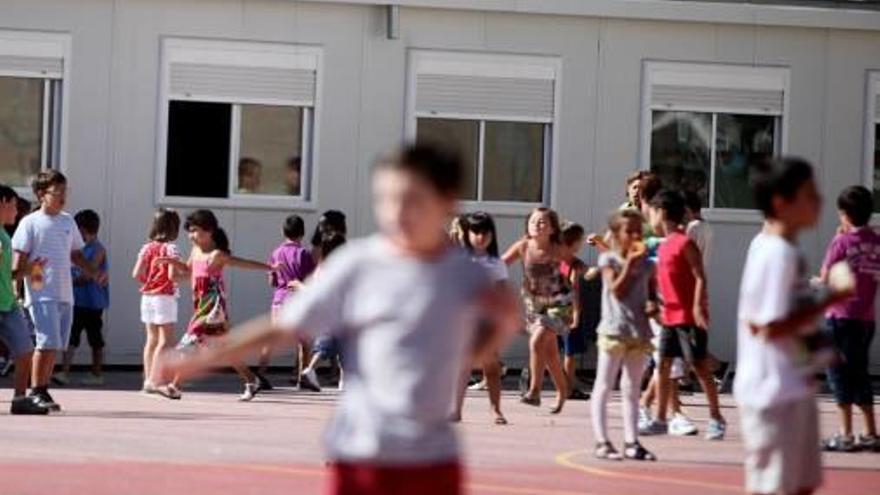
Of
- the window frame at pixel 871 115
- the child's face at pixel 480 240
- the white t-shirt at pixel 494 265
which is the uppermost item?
the window frame at pixel 871 115

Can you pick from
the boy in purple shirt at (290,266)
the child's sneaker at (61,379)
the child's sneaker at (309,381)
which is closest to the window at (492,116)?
the boy in purple shirt at (290,266)

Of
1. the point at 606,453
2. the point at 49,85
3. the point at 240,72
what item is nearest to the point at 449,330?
the point at 606,453

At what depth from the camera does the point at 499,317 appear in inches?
310

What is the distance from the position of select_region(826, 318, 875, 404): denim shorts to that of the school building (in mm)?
9630

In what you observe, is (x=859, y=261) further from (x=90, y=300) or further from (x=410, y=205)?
(x=410, y=205)

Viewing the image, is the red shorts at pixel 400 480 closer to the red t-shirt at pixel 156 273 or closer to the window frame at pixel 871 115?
the red t-shirt at pixel 156 273

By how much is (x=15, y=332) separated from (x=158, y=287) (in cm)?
343

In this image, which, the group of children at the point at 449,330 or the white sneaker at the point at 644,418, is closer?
the group of children at the point at 449,330

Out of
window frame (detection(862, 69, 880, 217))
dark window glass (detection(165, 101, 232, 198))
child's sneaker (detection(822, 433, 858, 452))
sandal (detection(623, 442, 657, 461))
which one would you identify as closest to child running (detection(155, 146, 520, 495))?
sandal (detection(623, 442, 657, 461))

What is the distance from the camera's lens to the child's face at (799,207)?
992 cm

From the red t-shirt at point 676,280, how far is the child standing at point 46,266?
15.9 feet

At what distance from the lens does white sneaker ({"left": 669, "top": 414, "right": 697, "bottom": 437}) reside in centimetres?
1881

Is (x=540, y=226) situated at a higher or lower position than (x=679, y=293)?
higher

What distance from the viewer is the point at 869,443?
706 inches
